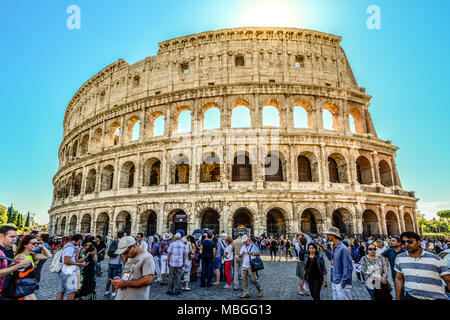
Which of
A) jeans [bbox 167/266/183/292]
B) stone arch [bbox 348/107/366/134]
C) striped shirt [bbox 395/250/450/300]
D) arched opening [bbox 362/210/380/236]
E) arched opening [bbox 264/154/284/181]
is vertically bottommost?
jeans [bbox 167/266/183/292]

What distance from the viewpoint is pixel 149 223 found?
Answer: 70.4 feet

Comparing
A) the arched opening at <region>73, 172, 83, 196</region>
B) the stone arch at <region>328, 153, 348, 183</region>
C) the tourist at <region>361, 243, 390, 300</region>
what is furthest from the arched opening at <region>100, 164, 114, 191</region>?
the tourist at <region>361, 243, 390, 300</region>

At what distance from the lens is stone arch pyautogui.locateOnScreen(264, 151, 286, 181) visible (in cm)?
1966

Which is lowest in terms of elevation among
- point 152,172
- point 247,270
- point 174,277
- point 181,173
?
point 174,277

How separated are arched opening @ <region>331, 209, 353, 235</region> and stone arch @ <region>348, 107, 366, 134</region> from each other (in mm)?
7847

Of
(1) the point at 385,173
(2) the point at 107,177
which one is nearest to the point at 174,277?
(2) the point at 107,177

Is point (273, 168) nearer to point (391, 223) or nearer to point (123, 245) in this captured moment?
point (391, 223)

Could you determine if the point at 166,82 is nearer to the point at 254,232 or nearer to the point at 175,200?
the point at 175,200

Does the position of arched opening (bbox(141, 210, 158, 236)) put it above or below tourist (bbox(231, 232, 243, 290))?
above

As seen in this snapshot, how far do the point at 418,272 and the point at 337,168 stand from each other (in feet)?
61.7

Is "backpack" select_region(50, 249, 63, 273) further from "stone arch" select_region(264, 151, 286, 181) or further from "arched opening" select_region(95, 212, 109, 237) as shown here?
"arched opening" select_region(95, 212, 109, 237)

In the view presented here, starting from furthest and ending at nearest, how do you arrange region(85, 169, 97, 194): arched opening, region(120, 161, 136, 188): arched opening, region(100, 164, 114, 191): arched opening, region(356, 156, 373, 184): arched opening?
region(85, 169, 97, 194): arched opening → region(100, 164, 114, 191): arched opening → region(120, 161, 136, 188): arched opening → region(356, 156, 373, 184): arched opening

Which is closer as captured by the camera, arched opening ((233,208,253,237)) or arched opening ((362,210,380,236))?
arched opening ((362,210,380,236))

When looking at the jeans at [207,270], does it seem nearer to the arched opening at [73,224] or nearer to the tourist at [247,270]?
the tourist at [247,270]
